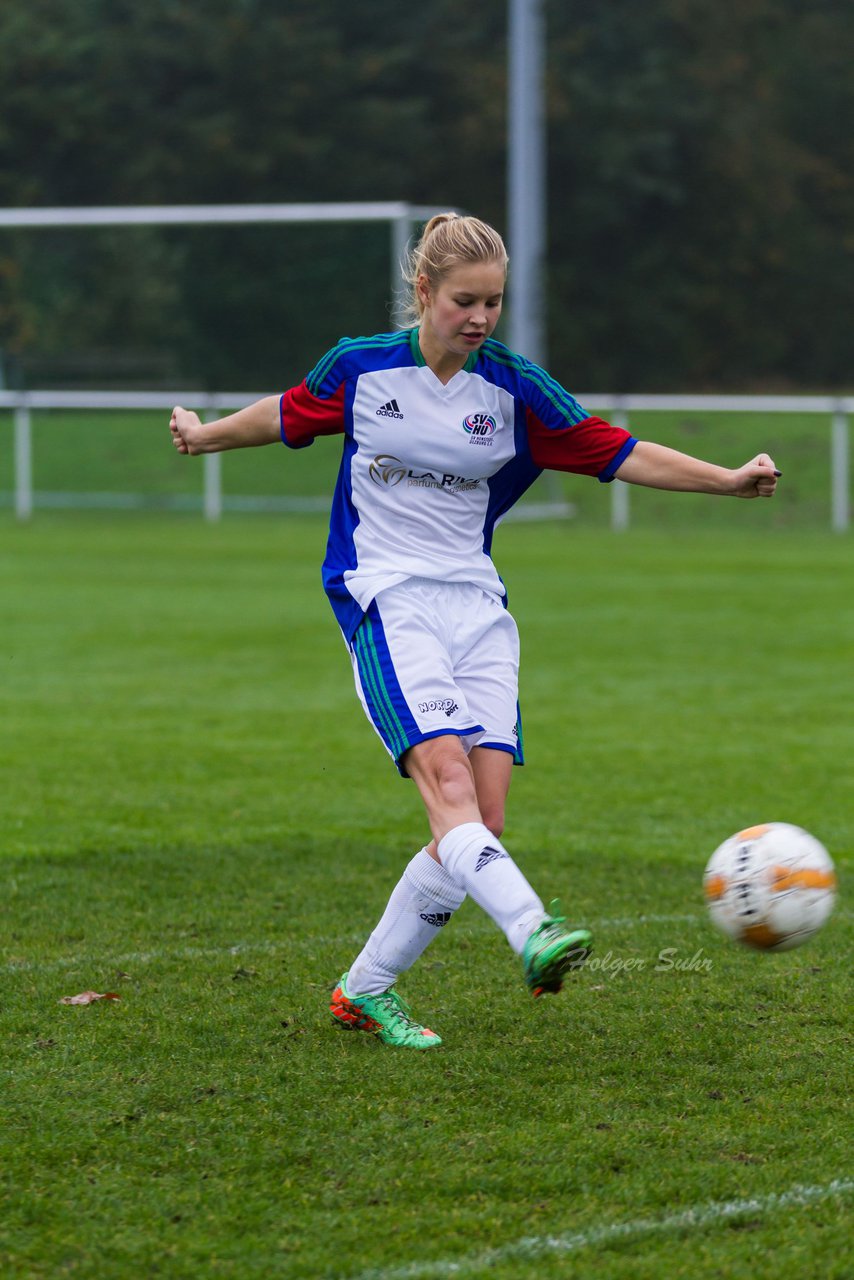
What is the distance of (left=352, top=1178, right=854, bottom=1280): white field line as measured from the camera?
3102 mm

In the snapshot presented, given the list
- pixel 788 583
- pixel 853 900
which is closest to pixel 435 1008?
pixel 853 900

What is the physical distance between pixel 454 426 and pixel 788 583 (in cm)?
1202

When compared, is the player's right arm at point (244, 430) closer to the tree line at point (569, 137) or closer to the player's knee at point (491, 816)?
the player's knee at point (491, 816)

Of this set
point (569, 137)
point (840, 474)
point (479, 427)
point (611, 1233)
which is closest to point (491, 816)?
point (479, 427)

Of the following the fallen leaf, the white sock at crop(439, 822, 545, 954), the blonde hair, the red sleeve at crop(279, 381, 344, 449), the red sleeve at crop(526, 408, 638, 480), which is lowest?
the fallen leaf

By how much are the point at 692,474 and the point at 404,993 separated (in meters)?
1.55

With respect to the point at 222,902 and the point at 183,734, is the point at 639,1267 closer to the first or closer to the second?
the point at 222,902

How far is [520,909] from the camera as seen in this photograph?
3863 mm

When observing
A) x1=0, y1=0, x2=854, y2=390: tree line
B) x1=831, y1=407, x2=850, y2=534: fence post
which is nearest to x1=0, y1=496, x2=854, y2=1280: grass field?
x1=831, y1=407, x2=850, y2=534: fence post

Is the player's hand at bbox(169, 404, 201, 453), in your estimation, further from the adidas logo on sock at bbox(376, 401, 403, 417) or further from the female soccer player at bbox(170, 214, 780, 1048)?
the adidas logo on sock at bbox(376, 401, 403, 417)

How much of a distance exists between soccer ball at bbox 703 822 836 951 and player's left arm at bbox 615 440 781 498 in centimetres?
81

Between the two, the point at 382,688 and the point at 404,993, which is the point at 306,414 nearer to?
the point at 382,688

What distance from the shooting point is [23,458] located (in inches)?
906

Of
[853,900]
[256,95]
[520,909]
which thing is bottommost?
[853,900]
